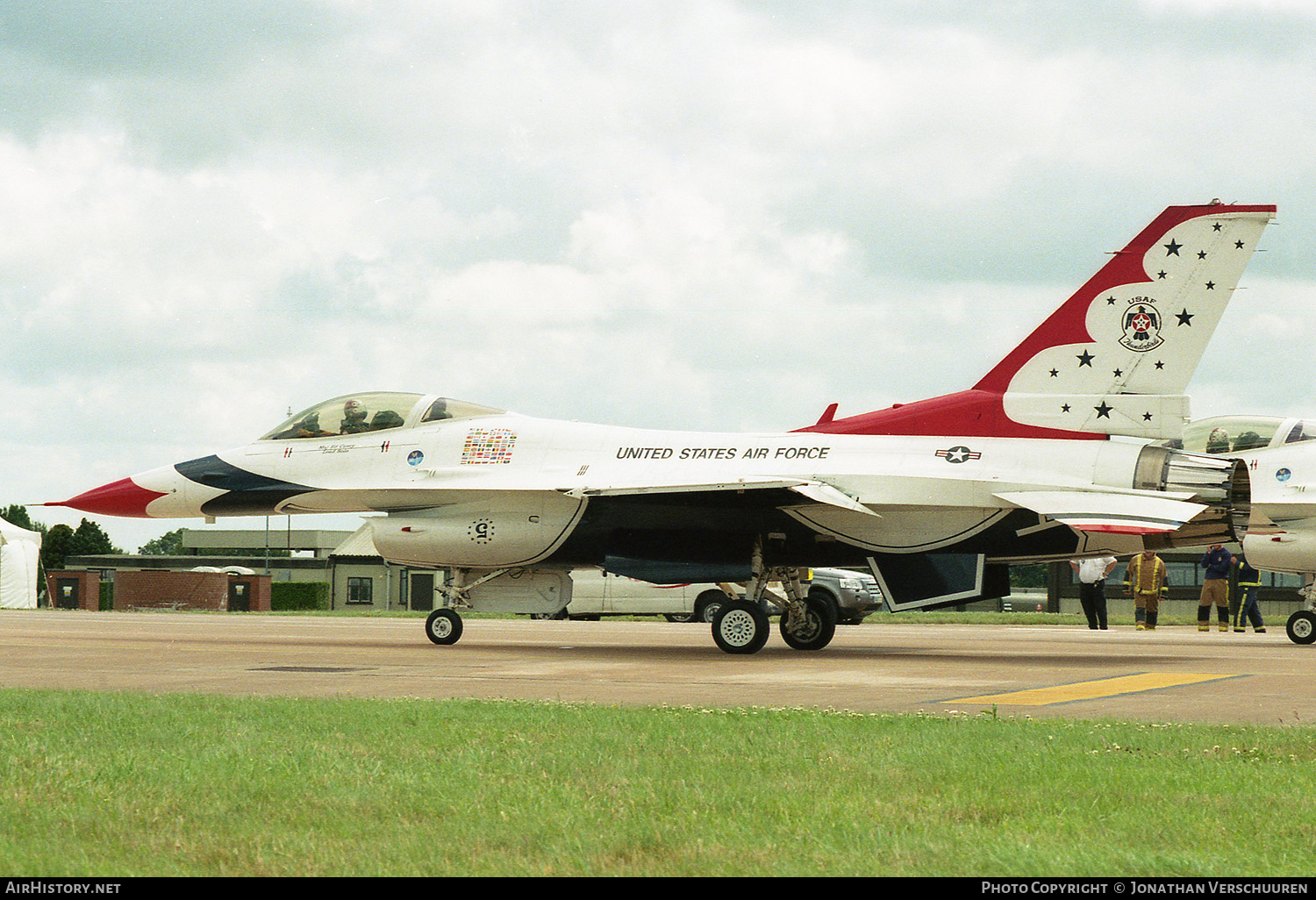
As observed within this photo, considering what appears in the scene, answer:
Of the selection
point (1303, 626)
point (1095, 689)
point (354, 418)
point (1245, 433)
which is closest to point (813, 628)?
point (1095, 689)

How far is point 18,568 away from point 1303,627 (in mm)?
39947

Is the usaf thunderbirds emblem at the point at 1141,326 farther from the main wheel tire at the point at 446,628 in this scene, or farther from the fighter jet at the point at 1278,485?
the main wheel tire at the point at 446,628

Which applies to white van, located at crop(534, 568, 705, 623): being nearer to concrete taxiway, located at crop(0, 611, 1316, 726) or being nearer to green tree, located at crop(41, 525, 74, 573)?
concrete taxiway, located at crop(0, 611, 1316, 726)

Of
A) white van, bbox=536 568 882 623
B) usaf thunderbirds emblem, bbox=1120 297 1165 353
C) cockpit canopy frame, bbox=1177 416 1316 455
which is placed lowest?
white van, bbox=536 568 882 623

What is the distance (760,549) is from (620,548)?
1777 mm

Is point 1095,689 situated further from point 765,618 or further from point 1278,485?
point 1278,485

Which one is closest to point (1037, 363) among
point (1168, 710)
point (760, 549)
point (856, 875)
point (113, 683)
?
point (760, 549)

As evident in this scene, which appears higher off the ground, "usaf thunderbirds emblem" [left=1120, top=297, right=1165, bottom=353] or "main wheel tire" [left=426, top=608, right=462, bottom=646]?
"usaf thunderbirds emblem" [left=1120, top=297, right=1165, bottom=353]

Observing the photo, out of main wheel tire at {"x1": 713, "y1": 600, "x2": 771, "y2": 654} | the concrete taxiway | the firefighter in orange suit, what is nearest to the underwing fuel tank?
the concrete taxiway

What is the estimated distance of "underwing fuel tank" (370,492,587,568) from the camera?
16.4m

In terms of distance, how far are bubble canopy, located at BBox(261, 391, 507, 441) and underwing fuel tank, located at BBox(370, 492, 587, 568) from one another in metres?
1.36

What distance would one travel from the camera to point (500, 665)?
1348 cm

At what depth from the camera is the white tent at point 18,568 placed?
43.2m

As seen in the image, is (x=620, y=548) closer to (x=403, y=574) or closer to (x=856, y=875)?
(x=856, y=875)
